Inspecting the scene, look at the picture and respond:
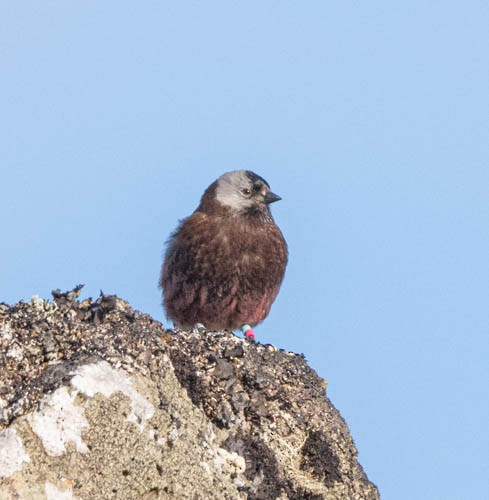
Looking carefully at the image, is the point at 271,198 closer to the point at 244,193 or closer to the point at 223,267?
the point at 244,193

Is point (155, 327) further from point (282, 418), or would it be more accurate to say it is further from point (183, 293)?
point (183, 293)

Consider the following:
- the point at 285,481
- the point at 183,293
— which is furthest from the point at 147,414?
the point at 183,293

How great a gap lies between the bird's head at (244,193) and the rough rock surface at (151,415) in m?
3.73

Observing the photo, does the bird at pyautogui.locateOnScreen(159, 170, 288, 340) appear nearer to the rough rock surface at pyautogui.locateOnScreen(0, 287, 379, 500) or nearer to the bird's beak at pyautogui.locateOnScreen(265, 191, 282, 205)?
the bird's beak at pyautogui.locateOnScreen(265, 191, 282, 205)

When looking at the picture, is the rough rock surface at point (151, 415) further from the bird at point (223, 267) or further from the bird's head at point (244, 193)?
the bird's head at point (244, 193)

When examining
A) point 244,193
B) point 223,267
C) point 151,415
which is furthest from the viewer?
point 244,193

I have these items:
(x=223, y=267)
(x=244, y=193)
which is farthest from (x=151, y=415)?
(x=244, y=193)

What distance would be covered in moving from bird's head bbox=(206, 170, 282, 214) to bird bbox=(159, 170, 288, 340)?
0.06 ft

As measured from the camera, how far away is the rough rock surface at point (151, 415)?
4453 millimetres

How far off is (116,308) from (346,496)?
5.37 ft

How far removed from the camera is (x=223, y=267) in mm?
9281

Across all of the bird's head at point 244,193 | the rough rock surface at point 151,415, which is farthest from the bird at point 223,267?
the rough rock surface at point 151,415

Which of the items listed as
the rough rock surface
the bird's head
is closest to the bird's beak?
the bird's head

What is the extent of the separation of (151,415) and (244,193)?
5.51 m
